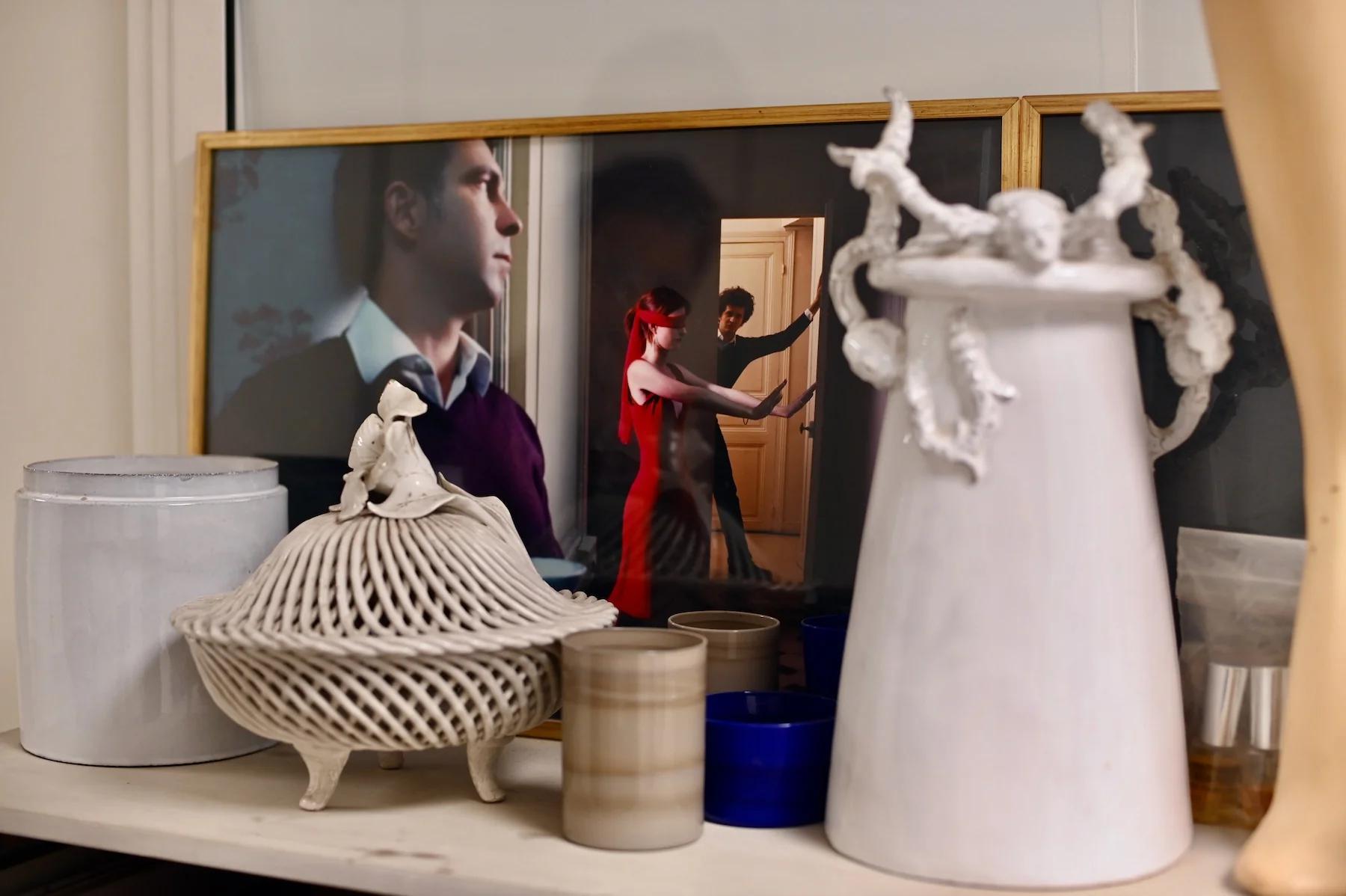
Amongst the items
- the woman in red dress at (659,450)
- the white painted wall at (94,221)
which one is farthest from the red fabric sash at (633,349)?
the white painted wall at (94,221)

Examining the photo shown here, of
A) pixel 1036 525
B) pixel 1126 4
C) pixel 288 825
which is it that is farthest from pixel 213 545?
pixel 1126 4

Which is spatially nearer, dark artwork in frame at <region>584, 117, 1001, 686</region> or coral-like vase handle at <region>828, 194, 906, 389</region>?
coral-like vase handle at <region>828, 194, 906, 389</region>

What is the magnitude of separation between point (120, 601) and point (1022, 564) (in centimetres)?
47

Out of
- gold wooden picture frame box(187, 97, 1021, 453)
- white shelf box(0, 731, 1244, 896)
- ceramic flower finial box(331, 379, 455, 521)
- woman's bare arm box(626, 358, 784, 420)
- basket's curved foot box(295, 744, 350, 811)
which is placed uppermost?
gold wooden picture frame box(187, 97, 1021, 453)

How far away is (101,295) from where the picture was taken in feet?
3.09

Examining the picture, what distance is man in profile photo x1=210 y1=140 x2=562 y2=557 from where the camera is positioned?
2.63 feet

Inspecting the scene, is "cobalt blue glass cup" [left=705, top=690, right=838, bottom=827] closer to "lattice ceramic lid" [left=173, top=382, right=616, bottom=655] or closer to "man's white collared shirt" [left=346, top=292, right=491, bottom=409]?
"lattice ceramic lid" [left=173, top=382, right=616, bottom=655]

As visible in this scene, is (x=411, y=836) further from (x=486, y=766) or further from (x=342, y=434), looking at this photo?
(x=342, y=434)

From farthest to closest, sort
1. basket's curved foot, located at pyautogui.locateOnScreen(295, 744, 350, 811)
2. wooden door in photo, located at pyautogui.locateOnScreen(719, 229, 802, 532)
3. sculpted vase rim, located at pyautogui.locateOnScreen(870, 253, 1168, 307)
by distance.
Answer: wooden door in photo, located at pyautogui.locateOnScreen(719, 229, 802, 532)
basket's curved foot, located at pyautogui.locateOnScreen(295, 744, 350, 811)
sculpted vase rim, located at pyautogui.locateOnScreen(870, 253, 1168, 307)

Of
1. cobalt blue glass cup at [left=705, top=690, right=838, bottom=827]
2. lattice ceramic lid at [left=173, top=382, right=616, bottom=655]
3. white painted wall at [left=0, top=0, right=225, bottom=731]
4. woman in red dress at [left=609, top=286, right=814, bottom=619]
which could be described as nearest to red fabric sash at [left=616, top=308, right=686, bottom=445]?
woman in red dress at [left=609, top=286, right=814, bottom=619]

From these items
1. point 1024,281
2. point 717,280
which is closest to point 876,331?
point 1024,281

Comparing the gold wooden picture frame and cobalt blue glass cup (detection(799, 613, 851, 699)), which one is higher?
the gold wooden picture frame

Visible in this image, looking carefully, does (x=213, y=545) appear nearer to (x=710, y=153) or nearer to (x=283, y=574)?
(x=283, y=574)

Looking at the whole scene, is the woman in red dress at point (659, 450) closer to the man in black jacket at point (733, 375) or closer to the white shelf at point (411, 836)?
the man in black jacket at point (733, 375)
